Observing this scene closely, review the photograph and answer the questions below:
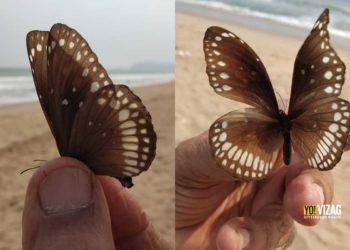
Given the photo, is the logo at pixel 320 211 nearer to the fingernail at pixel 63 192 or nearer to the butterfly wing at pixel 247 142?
the butterfly wing at pixel 247 142

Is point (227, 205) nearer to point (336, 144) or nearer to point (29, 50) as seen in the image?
point (336, 144)

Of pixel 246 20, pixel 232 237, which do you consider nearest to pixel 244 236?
pixel 232 237

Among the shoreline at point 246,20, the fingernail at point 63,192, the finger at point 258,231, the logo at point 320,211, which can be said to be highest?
the fingernail at point 63,192

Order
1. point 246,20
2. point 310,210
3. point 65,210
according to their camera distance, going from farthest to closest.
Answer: point 246,20, point 310,210, point 65,210

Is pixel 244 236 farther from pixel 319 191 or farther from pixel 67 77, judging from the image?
pixel 67 77

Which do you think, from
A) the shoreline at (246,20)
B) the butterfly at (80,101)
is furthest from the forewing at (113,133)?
the shoreline at (246,20)

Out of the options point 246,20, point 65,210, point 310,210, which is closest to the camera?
point 65,210
